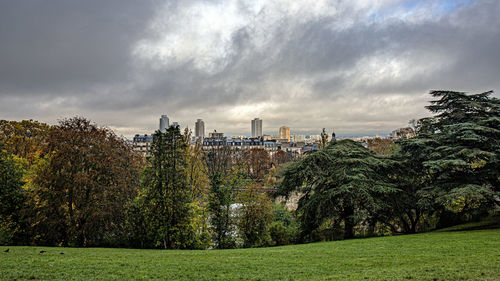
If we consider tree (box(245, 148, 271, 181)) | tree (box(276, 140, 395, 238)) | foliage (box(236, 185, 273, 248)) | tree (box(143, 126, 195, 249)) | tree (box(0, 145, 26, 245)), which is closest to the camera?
tree (box(0, 145, 26, 245))

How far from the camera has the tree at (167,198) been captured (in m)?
18.1

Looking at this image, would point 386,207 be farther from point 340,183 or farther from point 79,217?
point 79,217

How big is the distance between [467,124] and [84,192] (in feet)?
79.9

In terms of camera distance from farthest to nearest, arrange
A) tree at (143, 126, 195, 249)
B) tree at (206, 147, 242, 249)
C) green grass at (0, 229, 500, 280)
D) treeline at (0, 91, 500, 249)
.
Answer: tree at (206, 147, 242, 249)
tree at (143, 126, 195, 249)
treeline at (0, 91, 500, 249)
green grass at (0, 229, 500, 280)

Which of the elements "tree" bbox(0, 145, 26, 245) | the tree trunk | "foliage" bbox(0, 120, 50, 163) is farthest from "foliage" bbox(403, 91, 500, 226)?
"foliage" bbox(0, 120, 50, 163)

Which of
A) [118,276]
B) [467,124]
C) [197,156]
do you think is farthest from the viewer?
[197,156]

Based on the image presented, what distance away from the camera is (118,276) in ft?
27.7

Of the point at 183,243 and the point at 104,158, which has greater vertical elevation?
the point at 104,158

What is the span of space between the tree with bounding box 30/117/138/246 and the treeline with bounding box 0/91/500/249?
2.5 inches

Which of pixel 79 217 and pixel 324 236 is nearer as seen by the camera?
pixel 79 217

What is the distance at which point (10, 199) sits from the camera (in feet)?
59.4

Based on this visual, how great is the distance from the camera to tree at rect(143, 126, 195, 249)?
59.5 ft

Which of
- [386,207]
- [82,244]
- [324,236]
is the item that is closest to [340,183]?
Result: [386,207]

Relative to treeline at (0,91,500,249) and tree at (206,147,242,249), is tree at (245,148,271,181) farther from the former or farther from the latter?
treeline at (0,91,500,249)
